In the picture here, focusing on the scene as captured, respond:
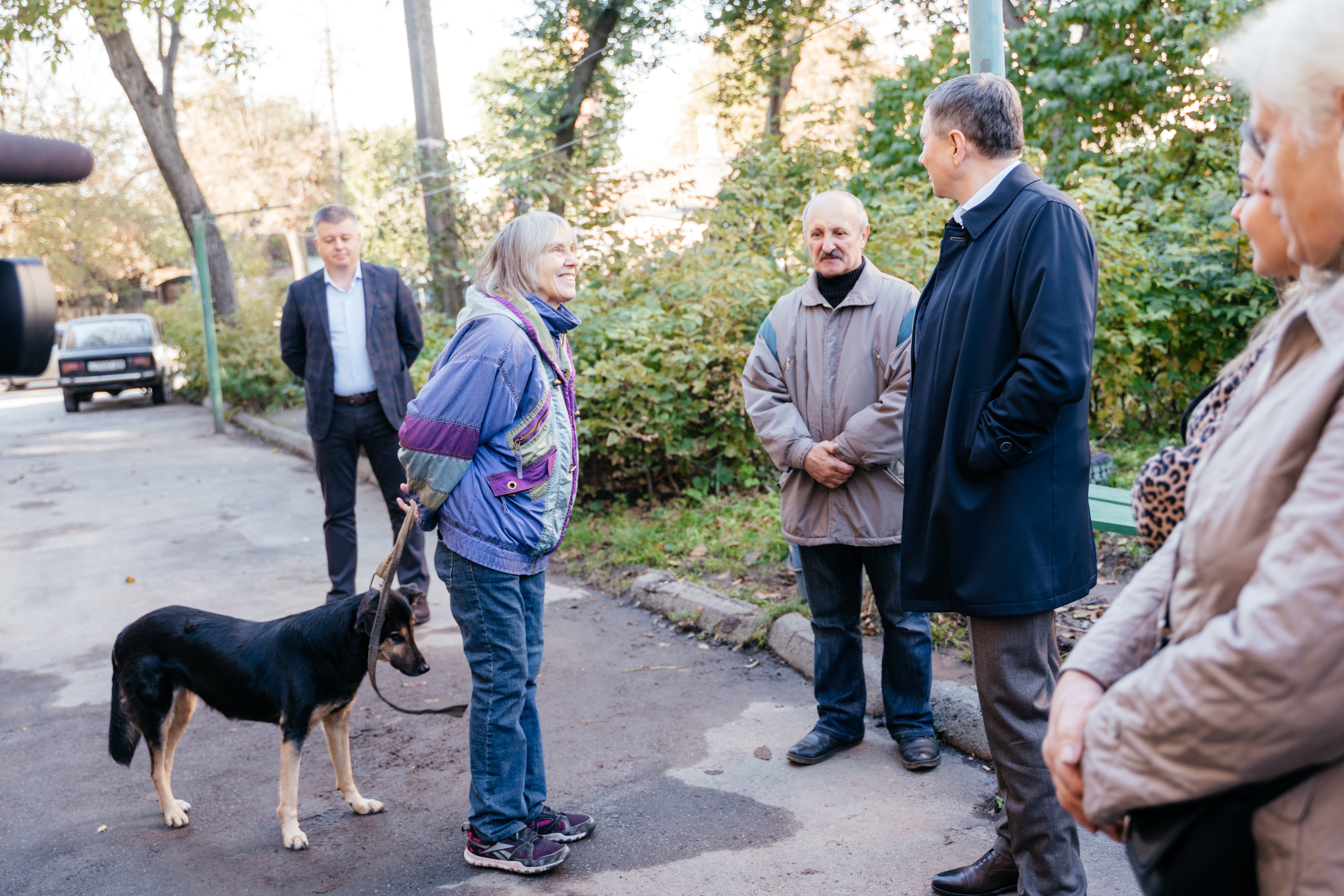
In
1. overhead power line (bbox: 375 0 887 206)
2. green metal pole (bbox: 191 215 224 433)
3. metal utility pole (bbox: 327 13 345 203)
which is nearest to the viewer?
overhead power line (bbox: 375 0 887 206)

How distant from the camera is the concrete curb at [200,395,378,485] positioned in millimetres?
10789

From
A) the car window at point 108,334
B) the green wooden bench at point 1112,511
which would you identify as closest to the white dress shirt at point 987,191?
the green wooden bench at point 1112,511

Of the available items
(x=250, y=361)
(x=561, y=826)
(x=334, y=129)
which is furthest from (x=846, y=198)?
(x=334, y=129)

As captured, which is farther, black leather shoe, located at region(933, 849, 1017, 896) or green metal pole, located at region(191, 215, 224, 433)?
green metal pole, located at region(191, 215, 224, 433)

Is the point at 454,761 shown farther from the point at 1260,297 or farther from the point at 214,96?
the point at 214,96

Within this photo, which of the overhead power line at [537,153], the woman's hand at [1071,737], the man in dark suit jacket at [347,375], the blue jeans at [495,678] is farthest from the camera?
the overhead power line at [537,153]

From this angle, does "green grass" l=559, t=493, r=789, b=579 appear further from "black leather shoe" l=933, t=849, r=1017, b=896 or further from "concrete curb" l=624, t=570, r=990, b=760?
"black leather shoe" l=933, t=849, r=1017, b=896

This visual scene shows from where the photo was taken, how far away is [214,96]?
35.7 metres

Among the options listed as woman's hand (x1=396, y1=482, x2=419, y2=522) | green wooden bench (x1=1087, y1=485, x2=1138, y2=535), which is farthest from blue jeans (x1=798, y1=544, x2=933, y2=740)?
woman's hand (x1=396, y1=482, x2=419, y2=522)

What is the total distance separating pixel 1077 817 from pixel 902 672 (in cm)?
264

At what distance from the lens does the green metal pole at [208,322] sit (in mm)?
15359

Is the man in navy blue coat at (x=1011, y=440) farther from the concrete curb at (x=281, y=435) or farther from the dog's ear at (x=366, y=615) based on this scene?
the concrete curb at (x=281, y=435)

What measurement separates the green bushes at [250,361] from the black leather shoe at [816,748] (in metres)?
13.4

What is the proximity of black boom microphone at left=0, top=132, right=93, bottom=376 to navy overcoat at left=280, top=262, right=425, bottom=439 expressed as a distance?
3.84 metres
